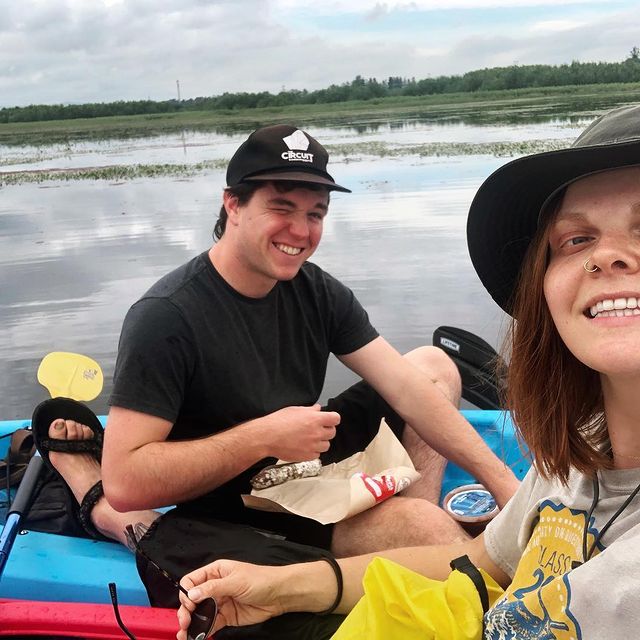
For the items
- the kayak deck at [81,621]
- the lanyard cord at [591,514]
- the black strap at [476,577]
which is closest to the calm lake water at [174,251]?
the kayak deck at [81,621]

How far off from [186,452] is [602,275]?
1.24 metres

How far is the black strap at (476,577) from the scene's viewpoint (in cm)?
120

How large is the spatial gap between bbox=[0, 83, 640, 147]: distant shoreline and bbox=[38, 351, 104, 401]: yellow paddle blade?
26.6 metres

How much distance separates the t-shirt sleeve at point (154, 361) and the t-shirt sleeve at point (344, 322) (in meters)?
0.59

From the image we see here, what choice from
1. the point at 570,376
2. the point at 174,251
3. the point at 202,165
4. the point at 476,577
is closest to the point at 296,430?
the point at 476,577

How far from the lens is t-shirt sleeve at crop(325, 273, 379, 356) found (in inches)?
94.0

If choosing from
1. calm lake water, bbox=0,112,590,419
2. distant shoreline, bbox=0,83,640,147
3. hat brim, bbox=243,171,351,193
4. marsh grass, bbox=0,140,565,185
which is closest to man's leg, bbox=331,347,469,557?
hat brim, bbox=243,171,351,193

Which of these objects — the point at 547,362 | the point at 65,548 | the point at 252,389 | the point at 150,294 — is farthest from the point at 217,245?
the point at 547,362

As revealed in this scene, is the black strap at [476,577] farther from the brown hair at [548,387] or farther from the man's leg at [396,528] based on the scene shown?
the man's leg at [396,528]

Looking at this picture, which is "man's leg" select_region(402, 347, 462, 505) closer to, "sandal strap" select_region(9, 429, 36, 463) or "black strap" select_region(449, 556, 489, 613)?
"black strap" select_region(449, 556, 489, 613)

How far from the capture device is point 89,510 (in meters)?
2.30

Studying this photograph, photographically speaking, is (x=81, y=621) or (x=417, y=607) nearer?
(x=417, y=607)

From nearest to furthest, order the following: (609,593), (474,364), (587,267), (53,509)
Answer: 1. (609,593)
2. (587,267)
3. (53,509)
4. (474,364)

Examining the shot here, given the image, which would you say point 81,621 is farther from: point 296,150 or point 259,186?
point 296,150
